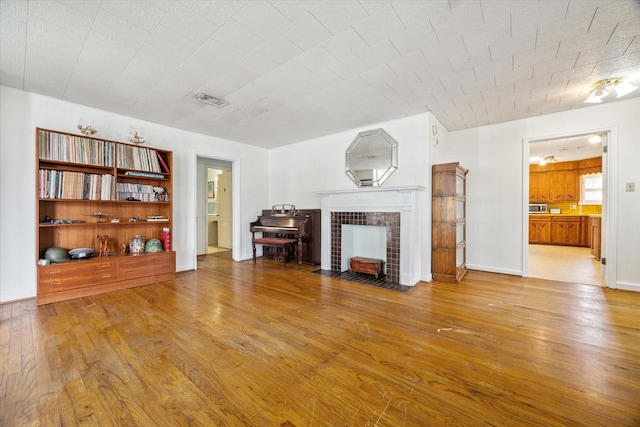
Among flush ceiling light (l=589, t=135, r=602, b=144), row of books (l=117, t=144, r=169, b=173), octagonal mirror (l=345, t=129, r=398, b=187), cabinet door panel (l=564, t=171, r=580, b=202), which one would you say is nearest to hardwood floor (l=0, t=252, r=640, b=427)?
row of books (l=117, t=144, r=169, b=173)

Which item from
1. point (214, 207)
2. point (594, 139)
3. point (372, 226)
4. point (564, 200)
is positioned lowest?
point (372, 226)

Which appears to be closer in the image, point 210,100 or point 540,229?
point 210,100

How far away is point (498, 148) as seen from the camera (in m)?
4.33

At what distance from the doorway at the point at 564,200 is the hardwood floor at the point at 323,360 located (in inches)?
137

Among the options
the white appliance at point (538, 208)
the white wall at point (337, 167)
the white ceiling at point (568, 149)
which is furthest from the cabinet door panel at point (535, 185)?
the white wall at point (337, 167)

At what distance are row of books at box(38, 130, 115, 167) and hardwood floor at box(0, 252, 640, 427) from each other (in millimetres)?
1767

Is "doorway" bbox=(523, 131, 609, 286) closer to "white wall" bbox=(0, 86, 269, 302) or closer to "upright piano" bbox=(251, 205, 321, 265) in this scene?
"upright piano" bbox=(251, 205, 321, 265)

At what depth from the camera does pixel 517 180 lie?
4.16 m

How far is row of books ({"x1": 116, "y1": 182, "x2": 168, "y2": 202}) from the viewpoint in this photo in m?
3.67

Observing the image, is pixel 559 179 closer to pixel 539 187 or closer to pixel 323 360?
pixel 539 187

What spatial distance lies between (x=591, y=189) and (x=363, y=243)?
765 cm

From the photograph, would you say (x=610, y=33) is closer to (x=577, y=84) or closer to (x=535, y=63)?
(x=535, y=63)

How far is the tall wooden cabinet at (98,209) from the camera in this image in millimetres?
3043

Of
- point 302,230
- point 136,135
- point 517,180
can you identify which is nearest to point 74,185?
point 136,135
